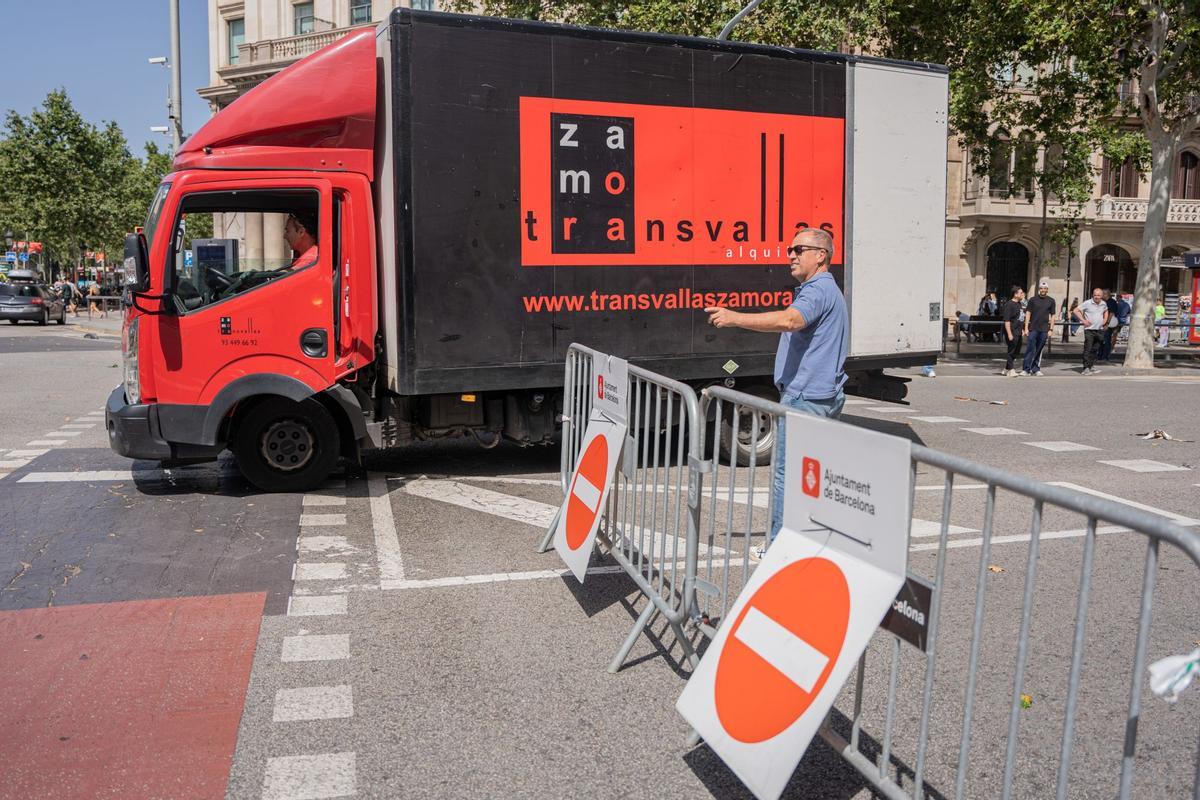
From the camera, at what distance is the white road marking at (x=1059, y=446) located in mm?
10625

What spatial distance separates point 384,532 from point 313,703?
2.82m

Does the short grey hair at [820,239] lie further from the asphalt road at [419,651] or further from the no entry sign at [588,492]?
the asphalt road at [419,651]

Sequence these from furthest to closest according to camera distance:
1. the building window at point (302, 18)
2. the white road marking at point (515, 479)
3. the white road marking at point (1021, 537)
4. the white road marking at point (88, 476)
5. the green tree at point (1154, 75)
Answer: the building window at point (302, 18)
the green tree at point (1154, 75)
the white road marking at point (515, 479)
the white road marking at point (88, 476)
the white road marking at point (1021, 537)

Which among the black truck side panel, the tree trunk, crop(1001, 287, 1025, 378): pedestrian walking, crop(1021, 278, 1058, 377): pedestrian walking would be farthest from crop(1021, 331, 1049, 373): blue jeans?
the black truck side panel

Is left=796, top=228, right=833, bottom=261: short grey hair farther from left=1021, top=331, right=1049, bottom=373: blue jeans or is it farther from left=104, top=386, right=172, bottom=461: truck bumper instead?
left=1021, top=331, right=1049, bottom=373: blue jeans

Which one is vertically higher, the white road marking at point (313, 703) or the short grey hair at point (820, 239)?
the short grey hair at point (820, 239)

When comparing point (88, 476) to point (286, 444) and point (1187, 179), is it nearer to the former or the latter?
point (286, 444)

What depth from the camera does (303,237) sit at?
7785mm

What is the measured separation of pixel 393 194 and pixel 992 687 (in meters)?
5.14

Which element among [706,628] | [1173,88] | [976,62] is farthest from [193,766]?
[1173,88]

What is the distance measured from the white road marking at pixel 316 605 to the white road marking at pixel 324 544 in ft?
3.10

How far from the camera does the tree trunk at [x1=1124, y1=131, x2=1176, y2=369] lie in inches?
856

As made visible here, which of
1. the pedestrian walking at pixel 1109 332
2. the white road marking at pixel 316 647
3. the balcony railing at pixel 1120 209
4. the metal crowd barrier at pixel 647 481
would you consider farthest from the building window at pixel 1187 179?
the white road marking at pixel 316 647

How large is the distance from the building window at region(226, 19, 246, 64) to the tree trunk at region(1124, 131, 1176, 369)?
3385 centimetres
